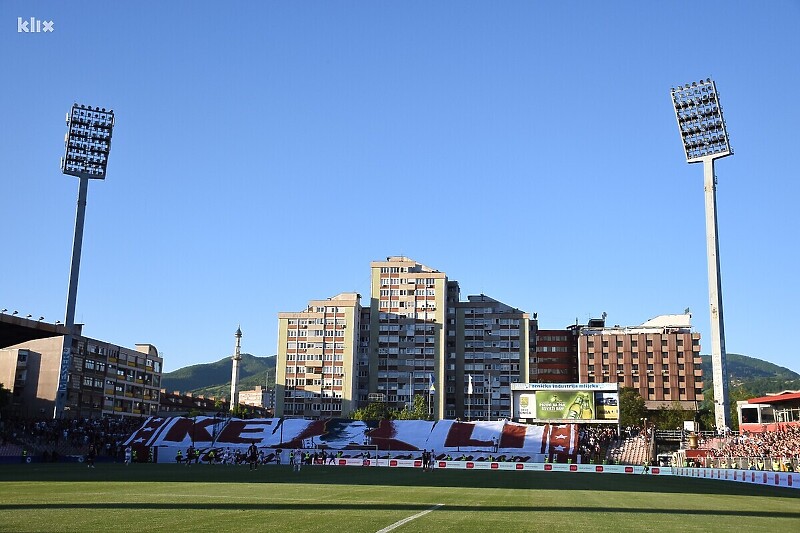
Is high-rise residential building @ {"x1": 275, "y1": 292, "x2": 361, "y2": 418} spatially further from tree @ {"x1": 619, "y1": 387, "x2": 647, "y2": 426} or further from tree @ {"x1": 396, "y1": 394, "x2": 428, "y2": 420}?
tree @ {"x1": 619, "y1": 387, "x2": 647, "y2": 426}

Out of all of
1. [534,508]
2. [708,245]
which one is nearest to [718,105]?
[708,245]

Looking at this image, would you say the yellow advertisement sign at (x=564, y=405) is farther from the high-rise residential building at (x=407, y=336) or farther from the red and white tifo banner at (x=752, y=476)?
the high-rise residential building at (x=407, y=336)

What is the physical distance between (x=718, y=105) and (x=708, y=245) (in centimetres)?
1843

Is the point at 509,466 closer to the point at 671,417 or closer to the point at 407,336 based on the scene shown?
the point at 671,417

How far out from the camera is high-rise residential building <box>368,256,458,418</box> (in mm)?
190375

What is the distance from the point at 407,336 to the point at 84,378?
250 ft

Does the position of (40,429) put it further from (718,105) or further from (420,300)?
(420,300)

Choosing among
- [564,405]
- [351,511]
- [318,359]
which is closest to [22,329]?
[351,511]

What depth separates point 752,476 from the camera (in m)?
61.1

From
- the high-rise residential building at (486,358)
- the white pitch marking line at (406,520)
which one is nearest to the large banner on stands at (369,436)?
the white pitch marking line at (406,520)

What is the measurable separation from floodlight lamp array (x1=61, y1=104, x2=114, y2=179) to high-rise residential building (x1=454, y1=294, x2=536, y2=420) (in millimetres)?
110095

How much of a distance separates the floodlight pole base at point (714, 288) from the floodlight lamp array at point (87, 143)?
80.2m

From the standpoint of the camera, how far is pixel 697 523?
75.2 feet

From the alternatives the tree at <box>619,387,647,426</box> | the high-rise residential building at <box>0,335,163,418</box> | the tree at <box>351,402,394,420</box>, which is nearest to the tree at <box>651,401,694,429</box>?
the tree at <box>619,387,647,426</box>
